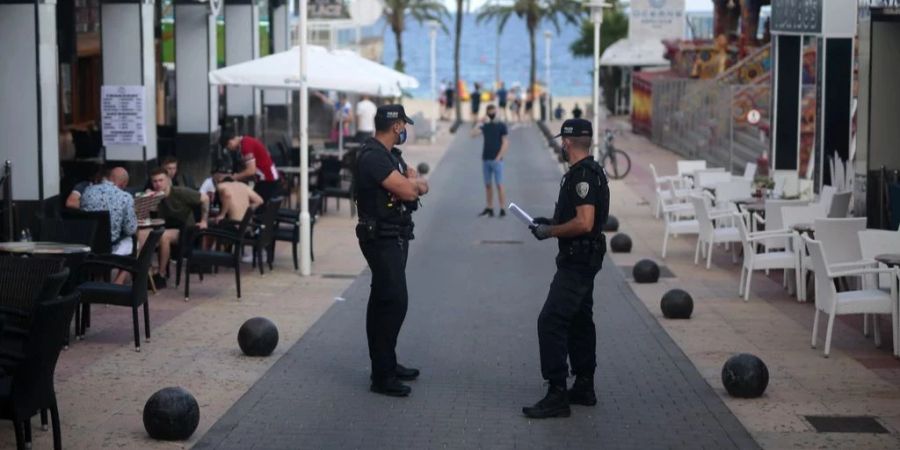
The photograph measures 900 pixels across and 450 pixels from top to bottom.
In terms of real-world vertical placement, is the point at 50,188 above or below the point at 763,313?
above

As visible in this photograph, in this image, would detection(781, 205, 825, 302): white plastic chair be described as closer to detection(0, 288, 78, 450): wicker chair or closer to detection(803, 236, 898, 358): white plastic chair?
detection(803, 236, 898, 358): white plastic chair

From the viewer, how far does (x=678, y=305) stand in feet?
47.5

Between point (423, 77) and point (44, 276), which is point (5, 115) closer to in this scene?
point (44, 276)

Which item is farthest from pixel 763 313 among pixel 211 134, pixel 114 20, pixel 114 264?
pixel 211 134

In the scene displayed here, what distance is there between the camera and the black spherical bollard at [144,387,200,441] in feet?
30.3

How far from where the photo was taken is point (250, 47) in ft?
106

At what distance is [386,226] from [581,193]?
150 cm

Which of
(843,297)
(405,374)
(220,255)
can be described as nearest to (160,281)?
(220,255)

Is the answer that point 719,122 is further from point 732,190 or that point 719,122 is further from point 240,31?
point 732,190

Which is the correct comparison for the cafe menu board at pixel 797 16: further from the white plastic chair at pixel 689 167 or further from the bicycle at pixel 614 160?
the bicycle at pixel 614 160

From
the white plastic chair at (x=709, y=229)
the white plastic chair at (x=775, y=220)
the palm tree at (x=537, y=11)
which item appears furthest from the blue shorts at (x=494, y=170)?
the palm tree at (x=537, y=11)

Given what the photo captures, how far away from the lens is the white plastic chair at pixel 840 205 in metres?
16.9

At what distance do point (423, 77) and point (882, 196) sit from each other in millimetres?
170915

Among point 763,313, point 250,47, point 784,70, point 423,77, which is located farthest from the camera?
point 423,77
